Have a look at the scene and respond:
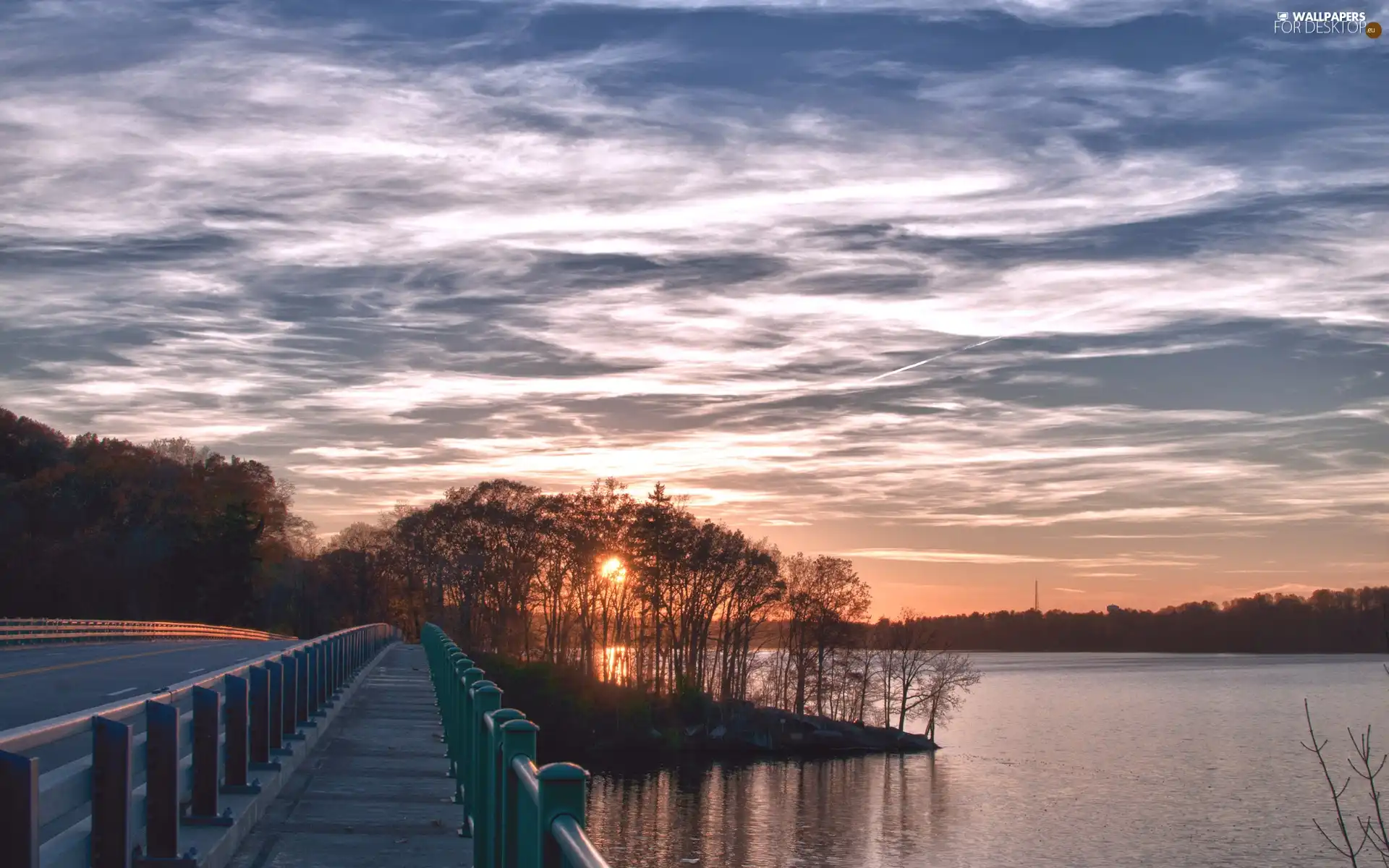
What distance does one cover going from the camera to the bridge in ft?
16.7

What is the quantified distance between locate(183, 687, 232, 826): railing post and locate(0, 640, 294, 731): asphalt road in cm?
475

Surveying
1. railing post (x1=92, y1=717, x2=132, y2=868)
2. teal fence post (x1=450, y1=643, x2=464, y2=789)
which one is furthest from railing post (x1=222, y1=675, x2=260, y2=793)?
railing post (x1=92, y1=717, x2=132, y2=868)

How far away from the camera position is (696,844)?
64.4 meters

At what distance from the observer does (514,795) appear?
5566mm

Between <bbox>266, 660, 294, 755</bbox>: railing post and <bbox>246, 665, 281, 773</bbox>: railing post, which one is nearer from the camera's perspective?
<bbox>246, 665, 281, 773</bbox>: railing post

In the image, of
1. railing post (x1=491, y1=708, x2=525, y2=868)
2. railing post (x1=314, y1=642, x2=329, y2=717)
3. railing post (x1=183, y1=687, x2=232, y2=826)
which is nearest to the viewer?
railing post (x1=491, y1=708, x2=525, y2=868)

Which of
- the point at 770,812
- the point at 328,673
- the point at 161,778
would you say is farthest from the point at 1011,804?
the point at 161,778

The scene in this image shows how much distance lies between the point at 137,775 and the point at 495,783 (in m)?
2.10

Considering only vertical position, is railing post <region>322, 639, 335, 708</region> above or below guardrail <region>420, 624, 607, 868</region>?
below

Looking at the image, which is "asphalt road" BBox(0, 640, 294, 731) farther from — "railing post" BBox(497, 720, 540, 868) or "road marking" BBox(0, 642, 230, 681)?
"railing post" BBox(497, 720, 540, 868)

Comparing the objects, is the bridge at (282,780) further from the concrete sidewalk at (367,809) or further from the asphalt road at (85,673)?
the asphalt road at (85,673)

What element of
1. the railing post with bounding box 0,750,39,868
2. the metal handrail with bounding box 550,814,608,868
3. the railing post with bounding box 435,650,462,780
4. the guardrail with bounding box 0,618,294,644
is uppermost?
the metal handrail with bounding box 550,814,608,868

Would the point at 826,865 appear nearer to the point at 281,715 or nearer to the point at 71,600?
the point at 281,715

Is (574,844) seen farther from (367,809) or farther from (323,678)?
(323,678)
